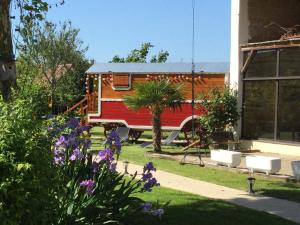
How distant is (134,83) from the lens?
74.3 ft

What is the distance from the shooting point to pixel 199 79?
73.6 feet

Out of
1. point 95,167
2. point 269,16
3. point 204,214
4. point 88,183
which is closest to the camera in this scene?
point 88,183

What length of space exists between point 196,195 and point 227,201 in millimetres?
741

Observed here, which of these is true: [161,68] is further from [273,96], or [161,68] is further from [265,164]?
[265,164]

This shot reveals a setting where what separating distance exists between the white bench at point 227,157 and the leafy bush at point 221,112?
164 inches

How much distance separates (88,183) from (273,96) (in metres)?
13.1

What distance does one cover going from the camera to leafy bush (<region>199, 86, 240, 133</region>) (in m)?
19.0

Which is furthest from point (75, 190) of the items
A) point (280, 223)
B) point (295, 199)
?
point (295, 199)

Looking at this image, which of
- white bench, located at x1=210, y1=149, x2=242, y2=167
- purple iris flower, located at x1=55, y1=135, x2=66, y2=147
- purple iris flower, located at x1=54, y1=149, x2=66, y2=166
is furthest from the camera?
white bench, located at x1=210, y1=149, x2=242, y2=167

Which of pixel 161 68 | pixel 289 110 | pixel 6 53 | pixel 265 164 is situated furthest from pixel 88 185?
pixel 161 68

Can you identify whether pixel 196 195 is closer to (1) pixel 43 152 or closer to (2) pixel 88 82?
(1) pixel 43 152

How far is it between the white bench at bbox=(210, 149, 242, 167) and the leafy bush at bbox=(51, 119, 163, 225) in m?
7.22

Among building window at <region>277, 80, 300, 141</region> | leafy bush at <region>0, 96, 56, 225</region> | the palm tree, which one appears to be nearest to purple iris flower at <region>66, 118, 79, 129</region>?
leafy bush at <region>0, 96, 56, 225</region>

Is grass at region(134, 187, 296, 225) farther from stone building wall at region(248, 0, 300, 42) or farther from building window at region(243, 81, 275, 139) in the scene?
stone building wall at region(248, 0, 300, 42)
